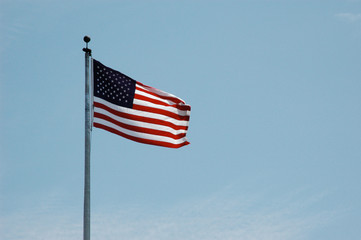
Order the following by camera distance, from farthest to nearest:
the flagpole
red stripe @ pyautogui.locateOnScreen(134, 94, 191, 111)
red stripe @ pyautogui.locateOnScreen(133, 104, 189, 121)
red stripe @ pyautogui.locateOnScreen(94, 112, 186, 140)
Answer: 1. red stripe @ pyautogui.locateOnScreen(134, 94, 191, 111)
2. red stripe @ pyautogui.locateOnScreen(133, 104, 189, 121)
3. red stripe @ pyautogui.locateOnScreen(94, 112, 186, 140)
4. the flagpole

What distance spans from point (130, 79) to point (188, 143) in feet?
12.2

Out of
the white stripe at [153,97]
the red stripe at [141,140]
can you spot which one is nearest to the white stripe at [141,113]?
the white stripe at [153,97]

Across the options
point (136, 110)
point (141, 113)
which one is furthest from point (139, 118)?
point (136, 110)

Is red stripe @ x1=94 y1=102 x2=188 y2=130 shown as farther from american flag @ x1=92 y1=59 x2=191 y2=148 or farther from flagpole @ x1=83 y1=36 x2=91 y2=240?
flagpole @ x1=83 y1=36 x2=91 y2=240

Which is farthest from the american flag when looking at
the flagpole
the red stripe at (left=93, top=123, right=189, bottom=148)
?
the flagpole

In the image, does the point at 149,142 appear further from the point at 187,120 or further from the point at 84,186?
the point at 84,186

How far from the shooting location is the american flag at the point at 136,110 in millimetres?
21578

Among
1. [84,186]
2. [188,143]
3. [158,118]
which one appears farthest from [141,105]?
[84,186]

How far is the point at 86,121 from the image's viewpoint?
65.9 feet

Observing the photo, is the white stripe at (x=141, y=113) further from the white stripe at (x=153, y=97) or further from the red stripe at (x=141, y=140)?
the red stripe at (x=141, y=140)

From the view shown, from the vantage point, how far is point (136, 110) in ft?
73.3

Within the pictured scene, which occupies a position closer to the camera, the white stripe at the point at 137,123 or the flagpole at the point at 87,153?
the flagpole at the point at 87,153

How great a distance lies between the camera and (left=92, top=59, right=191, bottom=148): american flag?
70.8 feet

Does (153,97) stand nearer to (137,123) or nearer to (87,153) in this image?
(137,123)
